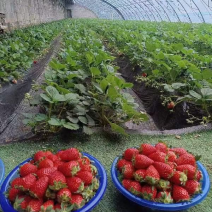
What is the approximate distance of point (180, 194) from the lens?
127 centimetres

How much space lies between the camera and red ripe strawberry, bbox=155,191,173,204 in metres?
1.26

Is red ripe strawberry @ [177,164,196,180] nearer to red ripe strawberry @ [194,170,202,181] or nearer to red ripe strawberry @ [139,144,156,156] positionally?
red ripe strawberry @ [194,170,202,181]

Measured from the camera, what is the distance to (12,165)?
1.95 meters

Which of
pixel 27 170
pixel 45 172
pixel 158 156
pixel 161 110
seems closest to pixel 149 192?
pixel 158 156

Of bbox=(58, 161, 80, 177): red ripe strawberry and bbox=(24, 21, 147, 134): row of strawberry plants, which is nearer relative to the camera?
bbox=(58, 161, 80, 177): red ripe strawberry

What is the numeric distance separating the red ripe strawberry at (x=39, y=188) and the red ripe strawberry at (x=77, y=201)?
0.47 ft

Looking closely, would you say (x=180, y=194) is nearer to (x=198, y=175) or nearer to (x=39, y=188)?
(x=198, y=175)

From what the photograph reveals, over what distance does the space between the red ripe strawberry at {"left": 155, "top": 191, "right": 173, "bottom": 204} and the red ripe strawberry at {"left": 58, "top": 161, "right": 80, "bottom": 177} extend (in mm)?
444

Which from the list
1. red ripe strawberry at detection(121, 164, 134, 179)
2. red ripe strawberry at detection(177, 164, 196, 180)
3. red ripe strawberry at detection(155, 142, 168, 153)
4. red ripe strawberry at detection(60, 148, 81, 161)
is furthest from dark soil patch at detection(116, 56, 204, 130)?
red ripe strawberry at detection(60, 148, 81, 161)

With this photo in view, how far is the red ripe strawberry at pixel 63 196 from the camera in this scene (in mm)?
1126

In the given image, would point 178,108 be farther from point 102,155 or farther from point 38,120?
point 38,120

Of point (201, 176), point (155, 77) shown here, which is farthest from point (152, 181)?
point (155, 77)

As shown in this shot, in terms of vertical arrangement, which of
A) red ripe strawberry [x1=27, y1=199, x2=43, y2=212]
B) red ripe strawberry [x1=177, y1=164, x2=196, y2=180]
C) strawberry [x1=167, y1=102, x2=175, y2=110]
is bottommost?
strawberry [x1=167, y1=102, x2=175, y2=110]

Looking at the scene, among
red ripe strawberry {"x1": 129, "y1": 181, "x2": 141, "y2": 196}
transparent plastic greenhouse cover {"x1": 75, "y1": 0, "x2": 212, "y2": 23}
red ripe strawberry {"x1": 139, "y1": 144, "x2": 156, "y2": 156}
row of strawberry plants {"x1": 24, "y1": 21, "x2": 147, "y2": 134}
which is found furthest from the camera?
transparent plastic greenhouse cover {"x1": 75, "y1": 0, "x2": 212, "y2": 23}
